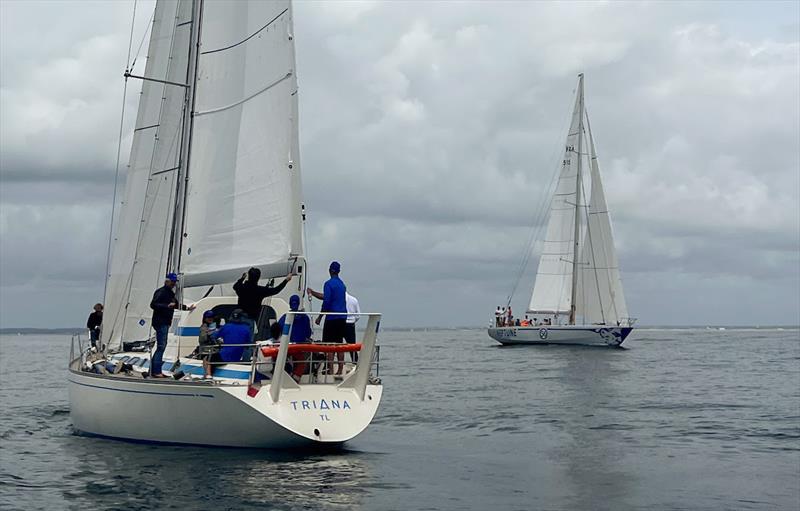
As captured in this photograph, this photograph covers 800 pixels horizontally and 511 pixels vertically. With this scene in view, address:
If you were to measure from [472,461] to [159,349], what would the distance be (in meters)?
5.66

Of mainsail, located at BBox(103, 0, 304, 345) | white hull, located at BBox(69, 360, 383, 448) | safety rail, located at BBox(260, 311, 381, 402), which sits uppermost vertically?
mainsail, located at BBox(103, 0, 304, 345)

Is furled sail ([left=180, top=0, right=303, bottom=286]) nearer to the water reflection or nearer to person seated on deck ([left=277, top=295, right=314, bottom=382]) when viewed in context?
person seated on deck ([left=277, top=295, right=314, bottom=382])

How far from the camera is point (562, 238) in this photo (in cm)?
6350

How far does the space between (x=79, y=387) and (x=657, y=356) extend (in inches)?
1700

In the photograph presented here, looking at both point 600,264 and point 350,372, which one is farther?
point 600,264

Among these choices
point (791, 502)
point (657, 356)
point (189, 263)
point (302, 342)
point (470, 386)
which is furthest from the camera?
point (657, 356)

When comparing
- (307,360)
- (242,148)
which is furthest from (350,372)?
(242,148)

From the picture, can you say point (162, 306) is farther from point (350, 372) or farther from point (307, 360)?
point (350, 372)

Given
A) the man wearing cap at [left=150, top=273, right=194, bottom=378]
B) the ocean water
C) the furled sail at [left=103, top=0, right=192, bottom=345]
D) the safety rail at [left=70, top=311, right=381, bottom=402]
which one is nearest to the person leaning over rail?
the safety rail at [left=70, top=311, right=381, bottom=402]

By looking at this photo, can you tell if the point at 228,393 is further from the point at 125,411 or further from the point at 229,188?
the point at 229,188

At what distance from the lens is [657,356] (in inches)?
2188

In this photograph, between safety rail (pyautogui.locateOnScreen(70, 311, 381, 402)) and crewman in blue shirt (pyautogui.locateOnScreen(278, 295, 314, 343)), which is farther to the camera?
crewman in blue shirt (pyautogui.locateOnScreen(278, 295, 314, 343))

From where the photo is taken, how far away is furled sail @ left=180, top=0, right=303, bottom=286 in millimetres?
16969

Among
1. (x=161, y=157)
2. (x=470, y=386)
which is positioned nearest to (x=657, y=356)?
(x=470, y=386)
